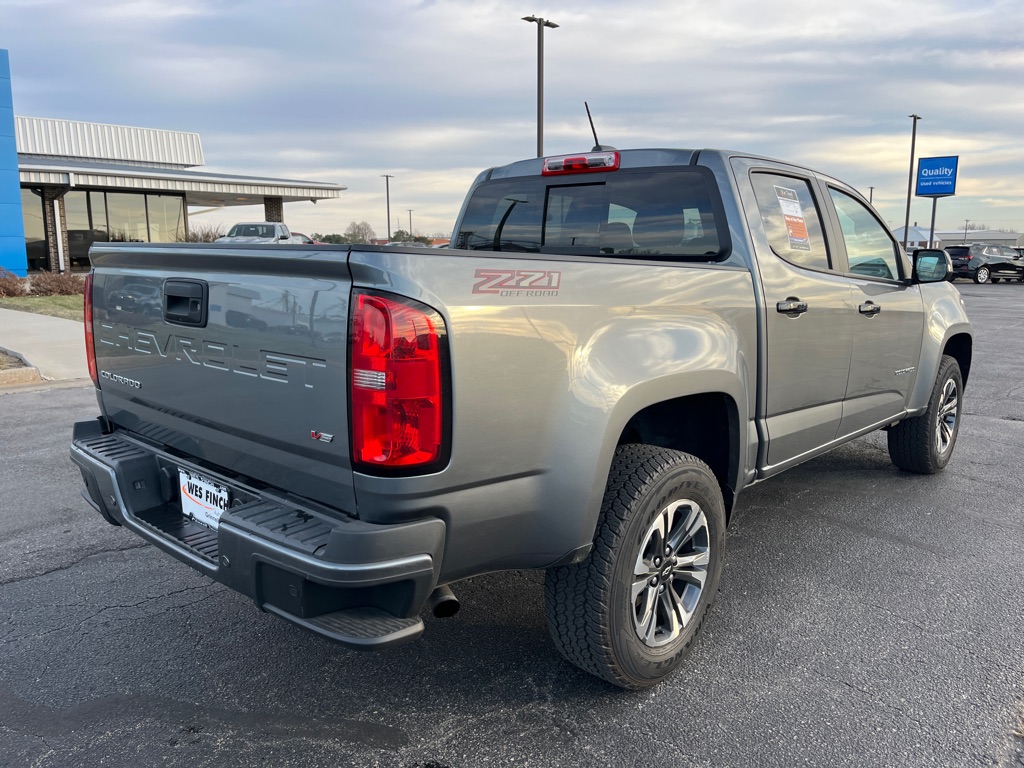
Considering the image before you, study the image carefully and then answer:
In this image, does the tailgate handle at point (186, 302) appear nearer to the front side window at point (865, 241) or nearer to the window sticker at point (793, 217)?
the window sticker at point (793, 217)

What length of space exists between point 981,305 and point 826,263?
843 inches

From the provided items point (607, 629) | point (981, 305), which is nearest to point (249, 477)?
point (607, 629)

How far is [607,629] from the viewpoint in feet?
8.55

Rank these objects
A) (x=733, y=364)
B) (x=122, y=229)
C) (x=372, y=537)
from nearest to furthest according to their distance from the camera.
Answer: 1. (x=372, y=537)
2. (x=733, y=364)
3. (x=122, y=229)

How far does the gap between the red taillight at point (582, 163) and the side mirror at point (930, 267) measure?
2086 millimetres

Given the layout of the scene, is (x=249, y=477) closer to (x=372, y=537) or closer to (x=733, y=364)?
(x=372, y=537)

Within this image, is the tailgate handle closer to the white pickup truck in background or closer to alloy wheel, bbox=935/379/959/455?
alloy wheel, bbox=935/379/959/455

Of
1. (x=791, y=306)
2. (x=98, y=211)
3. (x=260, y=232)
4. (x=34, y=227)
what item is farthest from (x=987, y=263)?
(x=34, y=227)

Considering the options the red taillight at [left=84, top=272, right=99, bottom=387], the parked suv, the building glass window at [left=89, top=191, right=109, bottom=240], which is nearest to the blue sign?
the parked suv

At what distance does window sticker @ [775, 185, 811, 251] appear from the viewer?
3.74 metres

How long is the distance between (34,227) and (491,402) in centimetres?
3027

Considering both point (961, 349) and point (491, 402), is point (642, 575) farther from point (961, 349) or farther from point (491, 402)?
point (961, 349)

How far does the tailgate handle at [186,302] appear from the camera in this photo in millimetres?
2574


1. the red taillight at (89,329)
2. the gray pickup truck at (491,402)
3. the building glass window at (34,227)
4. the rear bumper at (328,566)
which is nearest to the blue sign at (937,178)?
the building glass window at (34,227)
